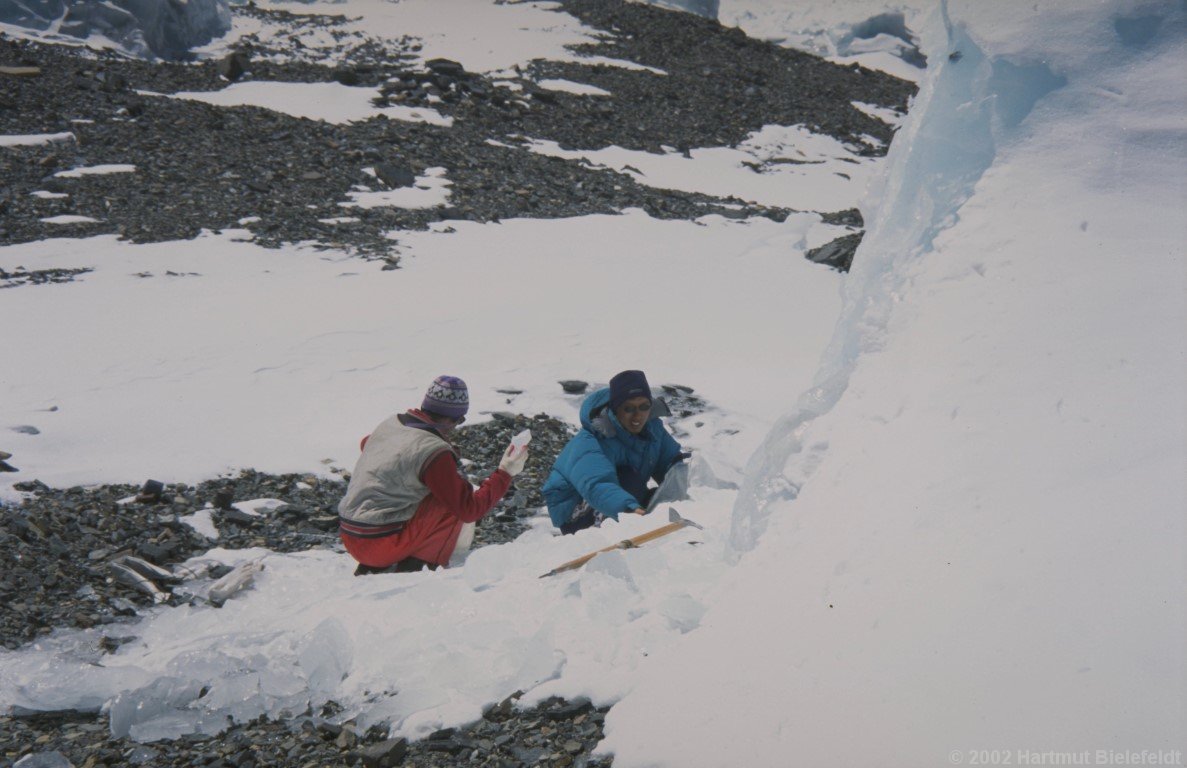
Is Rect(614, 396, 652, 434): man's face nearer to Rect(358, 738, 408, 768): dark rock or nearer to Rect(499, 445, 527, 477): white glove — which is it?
Rect(499, 445, 527, 477): white glove

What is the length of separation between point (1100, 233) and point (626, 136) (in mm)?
15681

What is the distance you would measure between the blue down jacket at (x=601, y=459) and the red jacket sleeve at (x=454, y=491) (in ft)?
1.53

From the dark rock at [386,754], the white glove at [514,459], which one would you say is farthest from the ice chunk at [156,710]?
the white glove at [514,459]

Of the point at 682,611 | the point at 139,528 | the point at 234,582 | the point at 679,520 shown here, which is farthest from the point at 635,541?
the point at 139,528

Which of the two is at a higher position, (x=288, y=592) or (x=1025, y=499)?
(x=1025, y=499)

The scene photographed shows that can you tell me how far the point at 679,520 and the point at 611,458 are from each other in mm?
1129

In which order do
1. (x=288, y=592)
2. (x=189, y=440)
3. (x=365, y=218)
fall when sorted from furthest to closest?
(x=365, y=218) → (x=189, y=440) → (x=288, y=592)

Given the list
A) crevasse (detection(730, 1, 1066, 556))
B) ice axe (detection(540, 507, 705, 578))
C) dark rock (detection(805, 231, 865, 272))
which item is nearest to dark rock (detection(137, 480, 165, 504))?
ice axe (detection(540, 507, 705, 578))

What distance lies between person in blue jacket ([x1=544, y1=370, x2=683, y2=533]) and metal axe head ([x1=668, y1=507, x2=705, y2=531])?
45cm

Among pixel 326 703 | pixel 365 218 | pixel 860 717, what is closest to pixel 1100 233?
pixel 860 717

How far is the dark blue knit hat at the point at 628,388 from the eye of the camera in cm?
509

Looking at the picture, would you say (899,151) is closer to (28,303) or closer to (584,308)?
(584,308)

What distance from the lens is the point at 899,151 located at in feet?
13.1

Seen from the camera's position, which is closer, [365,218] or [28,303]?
[28,303]
